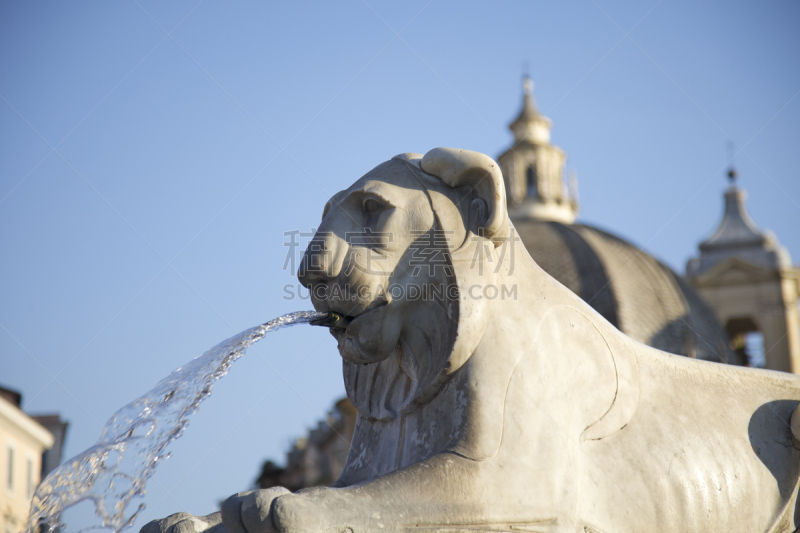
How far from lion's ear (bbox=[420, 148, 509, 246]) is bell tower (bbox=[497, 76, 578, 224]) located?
177ft

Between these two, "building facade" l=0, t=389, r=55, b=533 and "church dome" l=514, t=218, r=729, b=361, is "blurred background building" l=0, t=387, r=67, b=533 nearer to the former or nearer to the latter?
"building facade" l=0, t=389, r=55, b=533

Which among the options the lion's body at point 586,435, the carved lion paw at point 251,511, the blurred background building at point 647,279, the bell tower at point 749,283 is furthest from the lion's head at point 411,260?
the bell tower at point 749,283

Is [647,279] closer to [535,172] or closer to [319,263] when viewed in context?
[535,172]

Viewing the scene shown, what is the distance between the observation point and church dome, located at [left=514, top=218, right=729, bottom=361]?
41406 millimetres

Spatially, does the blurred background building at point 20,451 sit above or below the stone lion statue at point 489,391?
below

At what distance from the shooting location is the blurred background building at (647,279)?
1695 inches

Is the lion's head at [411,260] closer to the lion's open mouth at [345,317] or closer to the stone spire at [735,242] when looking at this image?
the lion's open mouth at [345,317]

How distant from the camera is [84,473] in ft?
18.1

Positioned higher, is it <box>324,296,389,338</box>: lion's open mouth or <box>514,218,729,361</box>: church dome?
<box>514,218,729,361</box>: church dome

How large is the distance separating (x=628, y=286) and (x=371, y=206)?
135ft

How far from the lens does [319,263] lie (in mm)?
4891

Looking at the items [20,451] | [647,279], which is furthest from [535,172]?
[20,451]

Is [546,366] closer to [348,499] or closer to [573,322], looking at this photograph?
[573,322]

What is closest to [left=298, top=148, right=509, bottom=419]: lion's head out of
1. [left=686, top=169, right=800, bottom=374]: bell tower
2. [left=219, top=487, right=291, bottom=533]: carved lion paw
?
[left=219, top=487, right=291, bottom=533]: carved lion paw
